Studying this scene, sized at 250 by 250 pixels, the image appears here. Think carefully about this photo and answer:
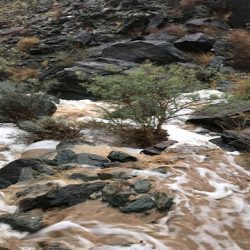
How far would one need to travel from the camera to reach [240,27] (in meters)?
14.4

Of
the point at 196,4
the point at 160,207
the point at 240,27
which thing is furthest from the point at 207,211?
the point at 196,4

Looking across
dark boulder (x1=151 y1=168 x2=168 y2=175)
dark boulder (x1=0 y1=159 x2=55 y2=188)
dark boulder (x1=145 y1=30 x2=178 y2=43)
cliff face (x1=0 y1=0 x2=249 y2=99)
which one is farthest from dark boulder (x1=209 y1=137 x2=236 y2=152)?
dark boulder (x1=145 y1=30 x2=178 y2=43)

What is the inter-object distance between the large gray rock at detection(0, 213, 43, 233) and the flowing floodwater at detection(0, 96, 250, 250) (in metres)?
0.04

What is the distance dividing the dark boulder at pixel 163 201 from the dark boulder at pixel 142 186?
16 cm

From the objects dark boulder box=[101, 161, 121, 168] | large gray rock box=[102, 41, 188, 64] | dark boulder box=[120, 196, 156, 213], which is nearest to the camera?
dark boulder box=[120, 196, 156, 213]

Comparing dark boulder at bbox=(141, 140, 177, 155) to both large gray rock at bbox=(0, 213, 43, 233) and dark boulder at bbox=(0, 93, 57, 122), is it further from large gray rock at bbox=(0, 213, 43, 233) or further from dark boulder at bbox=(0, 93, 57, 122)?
dark boulder at bbox=(0, 93, 57, 122)

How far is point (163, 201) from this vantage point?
2.54 meters

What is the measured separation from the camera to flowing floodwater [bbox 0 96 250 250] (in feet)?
6.59

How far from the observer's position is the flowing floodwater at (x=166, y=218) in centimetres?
201

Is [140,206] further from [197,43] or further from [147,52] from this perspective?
[197,43]

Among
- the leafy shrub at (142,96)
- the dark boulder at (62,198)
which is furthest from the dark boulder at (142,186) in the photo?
the leafy shrub at (142,96)

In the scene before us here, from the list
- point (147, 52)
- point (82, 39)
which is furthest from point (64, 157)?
point (82, 39)

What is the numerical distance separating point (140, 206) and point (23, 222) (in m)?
1.13

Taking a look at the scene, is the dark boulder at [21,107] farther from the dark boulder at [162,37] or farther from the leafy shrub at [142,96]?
the dark boulder at [162,37]
